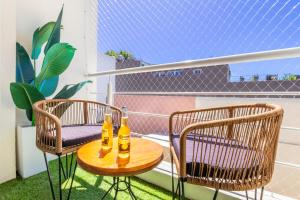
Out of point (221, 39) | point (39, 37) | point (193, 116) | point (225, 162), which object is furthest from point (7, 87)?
point (221, 39)

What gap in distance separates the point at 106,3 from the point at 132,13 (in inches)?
18.2

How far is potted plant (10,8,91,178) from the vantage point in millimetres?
1748

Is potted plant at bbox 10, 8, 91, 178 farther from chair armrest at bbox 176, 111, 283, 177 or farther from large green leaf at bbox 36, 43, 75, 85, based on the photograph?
chair armrest at bbox 176, 111, 283, 177

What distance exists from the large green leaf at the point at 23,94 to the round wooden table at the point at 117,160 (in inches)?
36.8

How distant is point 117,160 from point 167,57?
7.84ft

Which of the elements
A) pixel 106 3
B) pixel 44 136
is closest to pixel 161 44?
pixel 106 3

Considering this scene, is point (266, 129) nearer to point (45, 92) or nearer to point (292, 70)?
point (292, 70)

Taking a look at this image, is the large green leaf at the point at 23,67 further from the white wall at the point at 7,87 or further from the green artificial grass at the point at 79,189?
the green artificial grass at the point at 79,189

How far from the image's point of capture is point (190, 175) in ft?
2.97

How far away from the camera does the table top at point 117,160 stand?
2.83 feet

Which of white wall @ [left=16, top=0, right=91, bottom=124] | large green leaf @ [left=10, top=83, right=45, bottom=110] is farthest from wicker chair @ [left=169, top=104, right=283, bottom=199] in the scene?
white wall @ [left=16, top=0, right=91, bottom=124]

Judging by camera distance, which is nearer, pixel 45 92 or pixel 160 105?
pixel 45 92

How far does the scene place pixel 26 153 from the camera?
1858 millimetres

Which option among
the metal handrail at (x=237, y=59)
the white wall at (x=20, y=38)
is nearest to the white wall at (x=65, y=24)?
the white wall at (x=20, y=38)
